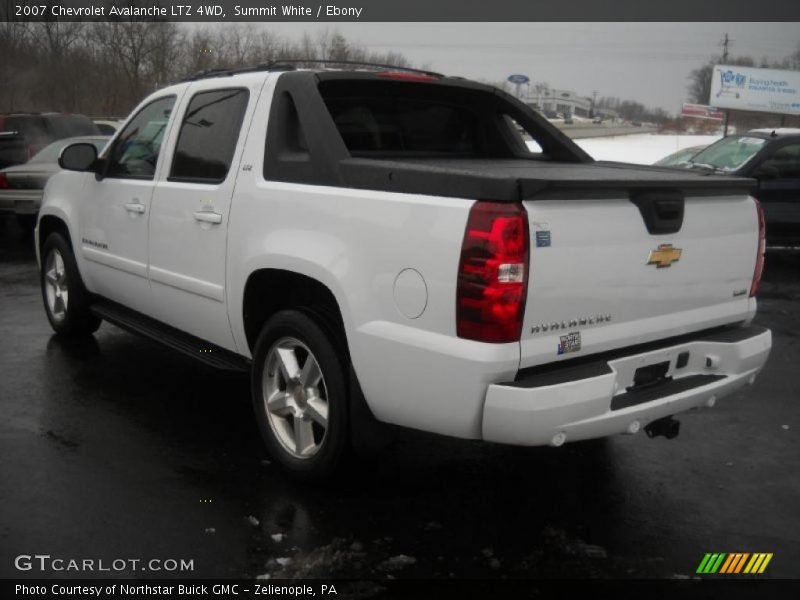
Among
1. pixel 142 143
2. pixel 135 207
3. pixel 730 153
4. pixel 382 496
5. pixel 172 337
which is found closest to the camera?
pixel 382 496

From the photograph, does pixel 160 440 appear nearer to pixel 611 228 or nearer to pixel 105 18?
pixel 611 228

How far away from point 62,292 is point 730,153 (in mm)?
8483

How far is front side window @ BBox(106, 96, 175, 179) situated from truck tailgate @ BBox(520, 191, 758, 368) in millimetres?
2845

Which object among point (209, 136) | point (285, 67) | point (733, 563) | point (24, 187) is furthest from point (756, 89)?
point (733, 563)

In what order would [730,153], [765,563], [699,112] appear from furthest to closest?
[699,112]
[730,153]
[765,563]

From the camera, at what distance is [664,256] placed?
3.39 metres

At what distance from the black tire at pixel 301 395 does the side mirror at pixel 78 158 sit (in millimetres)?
2397

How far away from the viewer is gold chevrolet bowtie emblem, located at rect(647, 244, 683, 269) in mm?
3348

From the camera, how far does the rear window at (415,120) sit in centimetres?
434

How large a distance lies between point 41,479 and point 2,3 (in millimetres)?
29872

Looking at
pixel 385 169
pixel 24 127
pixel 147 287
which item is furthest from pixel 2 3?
pixel 385 169

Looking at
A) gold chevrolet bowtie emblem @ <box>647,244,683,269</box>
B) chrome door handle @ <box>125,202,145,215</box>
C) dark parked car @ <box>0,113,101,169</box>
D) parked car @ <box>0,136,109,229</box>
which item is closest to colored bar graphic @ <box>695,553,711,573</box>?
gold chevrolet bowtie emblem @ <box>647,244,683,269</box>

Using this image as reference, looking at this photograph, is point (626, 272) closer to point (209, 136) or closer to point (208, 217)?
point (208, 217)

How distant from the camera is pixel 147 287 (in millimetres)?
4945
